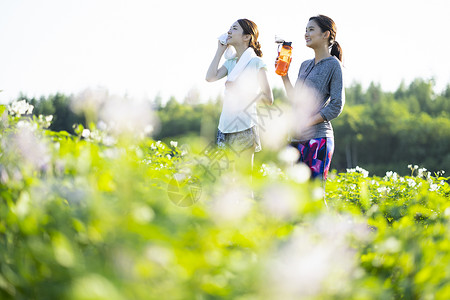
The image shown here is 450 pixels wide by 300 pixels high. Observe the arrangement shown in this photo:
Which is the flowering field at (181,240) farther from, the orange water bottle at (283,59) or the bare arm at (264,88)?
the orange water bottle at (283,59)

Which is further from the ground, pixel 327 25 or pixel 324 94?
pixel 327 25

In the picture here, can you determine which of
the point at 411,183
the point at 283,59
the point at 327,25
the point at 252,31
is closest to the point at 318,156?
the point at 283,59

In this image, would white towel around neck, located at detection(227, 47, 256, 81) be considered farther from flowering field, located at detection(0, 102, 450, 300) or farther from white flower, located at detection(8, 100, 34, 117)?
white flower, located at detection(8, 100, 34, 117)

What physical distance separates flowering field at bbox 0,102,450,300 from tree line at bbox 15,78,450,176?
46.0 meters

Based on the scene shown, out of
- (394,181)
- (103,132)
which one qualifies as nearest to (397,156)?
(394,181)

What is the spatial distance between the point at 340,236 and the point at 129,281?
2.68ft

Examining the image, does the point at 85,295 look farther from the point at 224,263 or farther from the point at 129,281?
the point at 224,263

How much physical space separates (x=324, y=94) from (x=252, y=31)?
916 mm

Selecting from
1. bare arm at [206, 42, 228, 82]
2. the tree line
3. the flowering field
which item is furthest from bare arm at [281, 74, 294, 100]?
the tree line

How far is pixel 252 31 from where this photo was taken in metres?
4.02

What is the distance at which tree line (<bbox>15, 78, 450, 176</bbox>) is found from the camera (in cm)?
5725

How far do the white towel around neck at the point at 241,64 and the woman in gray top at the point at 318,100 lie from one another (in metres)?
0.38

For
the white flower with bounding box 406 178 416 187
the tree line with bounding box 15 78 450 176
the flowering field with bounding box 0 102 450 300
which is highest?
the flowering field with bounding box 0 102 450 300

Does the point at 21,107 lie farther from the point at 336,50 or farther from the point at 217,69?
the point at 336,50
